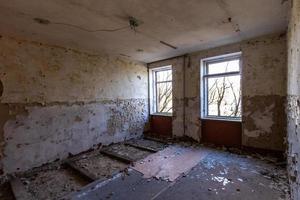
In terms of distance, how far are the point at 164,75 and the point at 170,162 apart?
3041 millimetres

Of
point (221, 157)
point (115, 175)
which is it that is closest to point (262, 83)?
point (221, 157)

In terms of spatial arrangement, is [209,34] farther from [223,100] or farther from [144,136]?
[144,136]

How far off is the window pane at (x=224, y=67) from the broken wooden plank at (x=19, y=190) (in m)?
4.40

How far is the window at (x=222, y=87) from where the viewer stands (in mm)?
4004

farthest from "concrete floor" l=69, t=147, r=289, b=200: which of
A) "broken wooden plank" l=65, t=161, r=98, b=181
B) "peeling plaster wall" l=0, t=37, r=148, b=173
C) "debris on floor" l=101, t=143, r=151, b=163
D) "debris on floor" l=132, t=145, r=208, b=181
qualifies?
"peeling plaster wall" l=0, t=37, r=148, b=173

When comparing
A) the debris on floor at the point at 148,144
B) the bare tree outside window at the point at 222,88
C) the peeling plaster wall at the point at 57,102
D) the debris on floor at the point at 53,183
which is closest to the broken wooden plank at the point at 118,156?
the peeling plaster wall at the point at 57,102

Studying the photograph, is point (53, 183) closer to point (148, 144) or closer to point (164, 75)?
point (148, 144)

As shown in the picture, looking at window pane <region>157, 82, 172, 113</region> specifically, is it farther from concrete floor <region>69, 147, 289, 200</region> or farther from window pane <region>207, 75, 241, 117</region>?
concrete floor <region>69, 147, 289, 200</region>

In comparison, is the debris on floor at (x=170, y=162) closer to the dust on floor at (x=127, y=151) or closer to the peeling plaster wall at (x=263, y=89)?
the dust on floor at (x=127, y=151)

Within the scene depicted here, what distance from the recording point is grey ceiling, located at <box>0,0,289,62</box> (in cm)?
209

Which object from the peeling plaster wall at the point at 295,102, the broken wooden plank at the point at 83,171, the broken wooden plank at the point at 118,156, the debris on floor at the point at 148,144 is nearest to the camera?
the peeling plaster wall at the point at 295,102

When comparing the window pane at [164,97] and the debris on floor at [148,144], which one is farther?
the window pane at [164,97]

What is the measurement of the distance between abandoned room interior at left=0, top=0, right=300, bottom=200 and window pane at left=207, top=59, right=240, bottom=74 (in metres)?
0.03

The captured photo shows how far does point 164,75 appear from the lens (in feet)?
18.2
